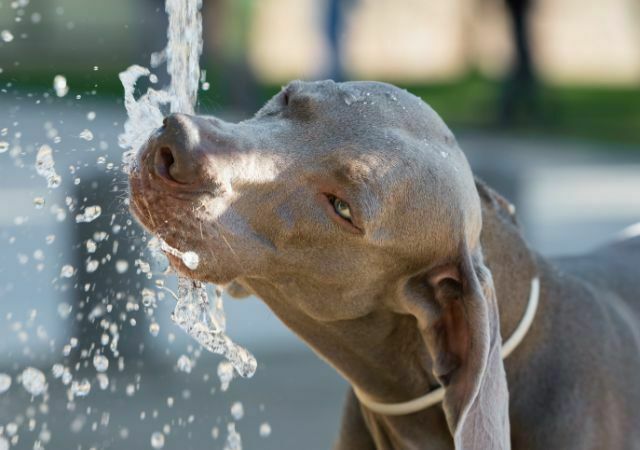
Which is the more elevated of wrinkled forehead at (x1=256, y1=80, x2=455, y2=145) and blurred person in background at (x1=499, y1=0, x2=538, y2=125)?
wrinkled forehead at (x1=256, y1=80, x2=455, y2=145)

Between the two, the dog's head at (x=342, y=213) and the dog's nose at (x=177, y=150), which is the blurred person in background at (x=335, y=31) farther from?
the dog's nose at (x=177, y=150)

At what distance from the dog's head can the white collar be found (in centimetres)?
21

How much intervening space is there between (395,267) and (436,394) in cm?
40

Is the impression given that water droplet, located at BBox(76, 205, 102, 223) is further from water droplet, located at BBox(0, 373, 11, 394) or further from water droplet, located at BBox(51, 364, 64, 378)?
water droplet, located at BBox(0, 373, 11, 394)

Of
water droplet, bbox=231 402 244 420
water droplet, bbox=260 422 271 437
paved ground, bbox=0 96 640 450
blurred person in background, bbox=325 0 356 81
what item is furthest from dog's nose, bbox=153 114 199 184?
blurred person in background, bbox=325 0 356 81

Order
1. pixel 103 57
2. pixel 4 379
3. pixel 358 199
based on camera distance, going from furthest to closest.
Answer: pixel 103 57 < pixel 4 379 < pixel 358 199

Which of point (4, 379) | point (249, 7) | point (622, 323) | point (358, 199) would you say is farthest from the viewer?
point (249, 7)

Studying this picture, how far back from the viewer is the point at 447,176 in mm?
3273

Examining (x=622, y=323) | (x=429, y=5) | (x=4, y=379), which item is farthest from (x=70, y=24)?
(x=622, y=323)

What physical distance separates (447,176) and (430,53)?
17174 millimetres

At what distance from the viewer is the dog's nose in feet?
9.64

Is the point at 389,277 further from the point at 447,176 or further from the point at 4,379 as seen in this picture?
the point at 4,379

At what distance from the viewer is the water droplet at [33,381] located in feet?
19.4

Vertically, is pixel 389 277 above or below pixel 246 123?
below
